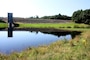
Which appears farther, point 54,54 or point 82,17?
point 82,17

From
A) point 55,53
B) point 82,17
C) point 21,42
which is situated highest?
point 82,17

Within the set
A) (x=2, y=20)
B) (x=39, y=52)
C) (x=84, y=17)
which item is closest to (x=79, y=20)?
(x=84, y=17)

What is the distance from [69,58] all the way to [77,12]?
171 feet

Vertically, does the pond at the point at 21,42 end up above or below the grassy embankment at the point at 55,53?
below

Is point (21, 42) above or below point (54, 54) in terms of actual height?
below

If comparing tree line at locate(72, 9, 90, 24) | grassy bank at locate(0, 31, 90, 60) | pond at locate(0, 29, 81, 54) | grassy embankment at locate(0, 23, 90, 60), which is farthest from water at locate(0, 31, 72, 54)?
tree line at locate(72, 9, 90, 24)

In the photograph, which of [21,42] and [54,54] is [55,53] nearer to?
[54,54]

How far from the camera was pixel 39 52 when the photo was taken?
40.0ft

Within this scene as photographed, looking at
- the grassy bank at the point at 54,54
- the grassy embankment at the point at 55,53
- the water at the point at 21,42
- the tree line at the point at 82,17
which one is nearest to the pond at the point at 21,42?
the water at the point at 21,42

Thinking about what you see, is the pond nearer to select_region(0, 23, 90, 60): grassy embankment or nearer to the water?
the water

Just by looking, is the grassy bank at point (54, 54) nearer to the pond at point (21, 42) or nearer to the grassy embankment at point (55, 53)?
the grassy embankment at point (55, 53)

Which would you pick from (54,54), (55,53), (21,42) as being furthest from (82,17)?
(54,54)

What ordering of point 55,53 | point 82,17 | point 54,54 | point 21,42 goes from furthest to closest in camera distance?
point 82,17, point 21,42, point 55,53, point 54,54

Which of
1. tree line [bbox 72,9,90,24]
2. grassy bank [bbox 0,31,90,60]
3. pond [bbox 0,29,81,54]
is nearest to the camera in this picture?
grassy bank [bbox 0,31,90,60]
